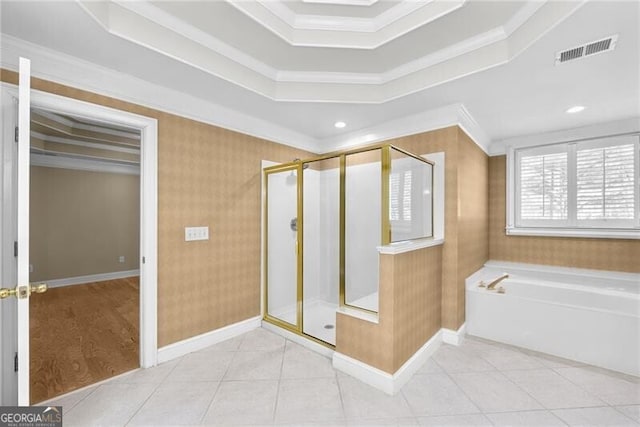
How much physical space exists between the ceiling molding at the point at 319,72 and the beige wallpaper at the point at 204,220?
668 mm

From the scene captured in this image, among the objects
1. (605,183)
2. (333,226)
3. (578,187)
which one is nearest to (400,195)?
(333,226)

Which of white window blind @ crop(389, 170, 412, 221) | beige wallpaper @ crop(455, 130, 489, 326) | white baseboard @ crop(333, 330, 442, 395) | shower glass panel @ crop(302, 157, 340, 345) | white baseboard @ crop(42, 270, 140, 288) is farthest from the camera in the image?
white baseboard @ crop(42, 270, 140, 288)

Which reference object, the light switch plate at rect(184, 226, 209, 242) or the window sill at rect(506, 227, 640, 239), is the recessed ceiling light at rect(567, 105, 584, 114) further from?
the light switch plate at rect(184, 226, 209, 242)

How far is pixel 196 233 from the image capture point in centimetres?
259

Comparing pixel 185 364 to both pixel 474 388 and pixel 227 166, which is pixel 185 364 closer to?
pixel 227 166

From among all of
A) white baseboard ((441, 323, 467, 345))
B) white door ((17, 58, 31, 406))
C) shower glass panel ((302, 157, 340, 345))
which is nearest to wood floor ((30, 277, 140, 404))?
white door ((17, 58, 31, 406))

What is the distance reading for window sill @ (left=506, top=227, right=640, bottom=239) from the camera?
312 cm

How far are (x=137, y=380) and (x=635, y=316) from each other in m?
4.04

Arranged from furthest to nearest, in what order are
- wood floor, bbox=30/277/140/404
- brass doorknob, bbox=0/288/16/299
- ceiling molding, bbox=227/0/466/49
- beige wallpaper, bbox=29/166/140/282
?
beige wallpaper, bbox=29/166/140/282 → wood floor, bbox=30/277/140/404 → ceiling molding, bbox=227/0/466/49 → brass doorknob, bbox=0/288/16/299

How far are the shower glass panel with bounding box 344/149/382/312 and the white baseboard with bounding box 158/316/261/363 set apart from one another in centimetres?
129

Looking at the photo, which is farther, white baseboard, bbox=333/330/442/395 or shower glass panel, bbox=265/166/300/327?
shower glass panel, bbox=265/166/300/327

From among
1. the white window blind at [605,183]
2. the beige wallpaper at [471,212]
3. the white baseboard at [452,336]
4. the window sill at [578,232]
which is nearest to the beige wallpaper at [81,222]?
the white baseboard at [452,336]

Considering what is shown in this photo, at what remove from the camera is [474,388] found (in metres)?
2.02

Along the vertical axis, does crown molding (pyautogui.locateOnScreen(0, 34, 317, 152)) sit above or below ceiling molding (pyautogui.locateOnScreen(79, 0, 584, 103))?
below
